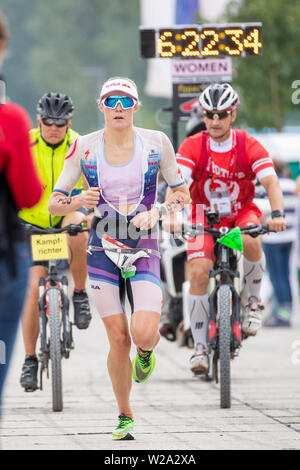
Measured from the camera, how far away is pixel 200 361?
963 cm

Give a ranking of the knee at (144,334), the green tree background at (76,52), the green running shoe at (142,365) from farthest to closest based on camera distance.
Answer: the green tree background at (76,52), the green running shoe at (142,365), the knee at (144,334)

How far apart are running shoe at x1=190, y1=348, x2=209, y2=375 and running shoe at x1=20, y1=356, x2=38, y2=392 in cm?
118

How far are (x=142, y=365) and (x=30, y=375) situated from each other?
1676 millimetres

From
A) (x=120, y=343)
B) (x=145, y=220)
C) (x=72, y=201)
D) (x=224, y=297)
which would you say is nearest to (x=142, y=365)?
(x=120, y=343)

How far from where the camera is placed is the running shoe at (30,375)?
9.31 metres

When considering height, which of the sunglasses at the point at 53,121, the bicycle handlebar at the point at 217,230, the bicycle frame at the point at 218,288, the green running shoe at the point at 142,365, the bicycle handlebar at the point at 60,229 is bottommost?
the green running shoe at the point at 142,365

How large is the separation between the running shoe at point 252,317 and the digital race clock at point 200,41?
290 centimetres

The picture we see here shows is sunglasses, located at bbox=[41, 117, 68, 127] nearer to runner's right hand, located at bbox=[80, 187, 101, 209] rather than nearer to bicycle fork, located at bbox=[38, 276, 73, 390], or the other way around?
bicycle fork, located at bbox=[38, 276, 73, 390]

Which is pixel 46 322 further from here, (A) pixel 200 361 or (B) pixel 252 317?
(B) pixel 252 317

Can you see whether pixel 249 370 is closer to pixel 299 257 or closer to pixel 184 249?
pixel 184 249

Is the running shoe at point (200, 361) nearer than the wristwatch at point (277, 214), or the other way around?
the wristwatch at point (277, 214)

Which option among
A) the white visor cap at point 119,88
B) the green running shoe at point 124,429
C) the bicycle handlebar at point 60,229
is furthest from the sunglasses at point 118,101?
the green running shoe at point 124,429

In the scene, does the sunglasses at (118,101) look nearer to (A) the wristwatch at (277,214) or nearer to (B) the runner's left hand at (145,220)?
(B) the runner's left hand at (145,220)

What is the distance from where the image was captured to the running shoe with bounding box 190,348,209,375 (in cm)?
963
